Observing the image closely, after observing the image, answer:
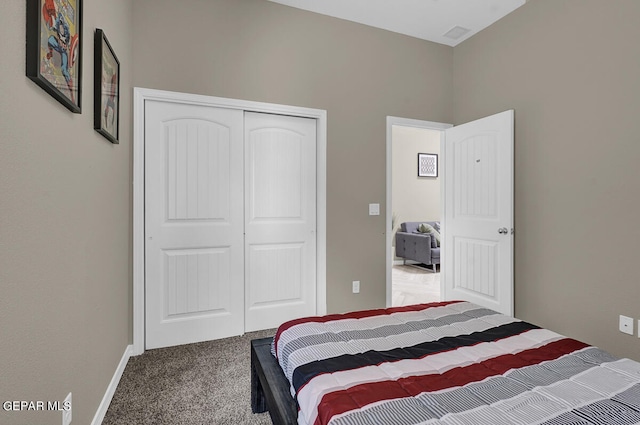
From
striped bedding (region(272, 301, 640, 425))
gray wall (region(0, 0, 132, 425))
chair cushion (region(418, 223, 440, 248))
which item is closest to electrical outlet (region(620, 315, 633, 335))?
striped bedding (region(272, 301, 640, 425))

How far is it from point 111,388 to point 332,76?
3078 mm

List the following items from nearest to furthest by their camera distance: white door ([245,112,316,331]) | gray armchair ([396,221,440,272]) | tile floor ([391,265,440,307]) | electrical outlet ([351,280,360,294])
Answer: white door ([245,112,316,331]) → electrical outlet ([351,280,360,294]) → tile floor ([391,265,440,307]) → gray armchair ([396,221,440,272])

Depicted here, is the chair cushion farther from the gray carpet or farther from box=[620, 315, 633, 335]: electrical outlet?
the gray carpet

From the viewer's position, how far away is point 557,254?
2.77 meters

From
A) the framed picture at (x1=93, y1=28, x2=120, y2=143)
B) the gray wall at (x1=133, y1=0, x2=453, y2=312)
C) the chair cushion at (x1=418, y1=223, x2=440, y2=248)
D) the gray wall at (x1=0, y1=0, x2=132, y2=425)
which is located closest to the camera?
the gray wall at (x1=0, y1=0, x2=132, y2=425)

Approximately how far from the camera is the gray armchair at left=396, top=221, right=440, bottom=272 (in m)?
5.92

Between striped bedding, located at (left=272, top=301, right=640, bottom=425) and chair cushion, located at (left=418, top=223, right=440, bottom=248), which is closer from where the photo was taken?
striped bedding, located at (left=272, top=301, right=640, bottom=425)

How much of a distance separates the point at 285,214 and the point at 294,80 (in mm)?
1280

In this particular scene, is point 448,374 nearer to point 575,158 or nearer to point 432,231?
point 575,158

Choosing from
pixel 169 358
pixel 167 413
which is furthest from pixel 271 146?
pixel 167 413

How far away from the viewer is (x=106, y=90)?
1.85 meters

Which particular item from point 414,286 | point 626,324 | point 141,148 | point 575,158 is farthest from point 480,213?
point 141,148

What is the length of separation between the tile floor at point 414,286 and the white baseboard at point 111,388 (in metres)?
2.75

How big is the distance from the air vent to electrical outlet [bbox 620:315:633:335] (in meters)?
2.99
